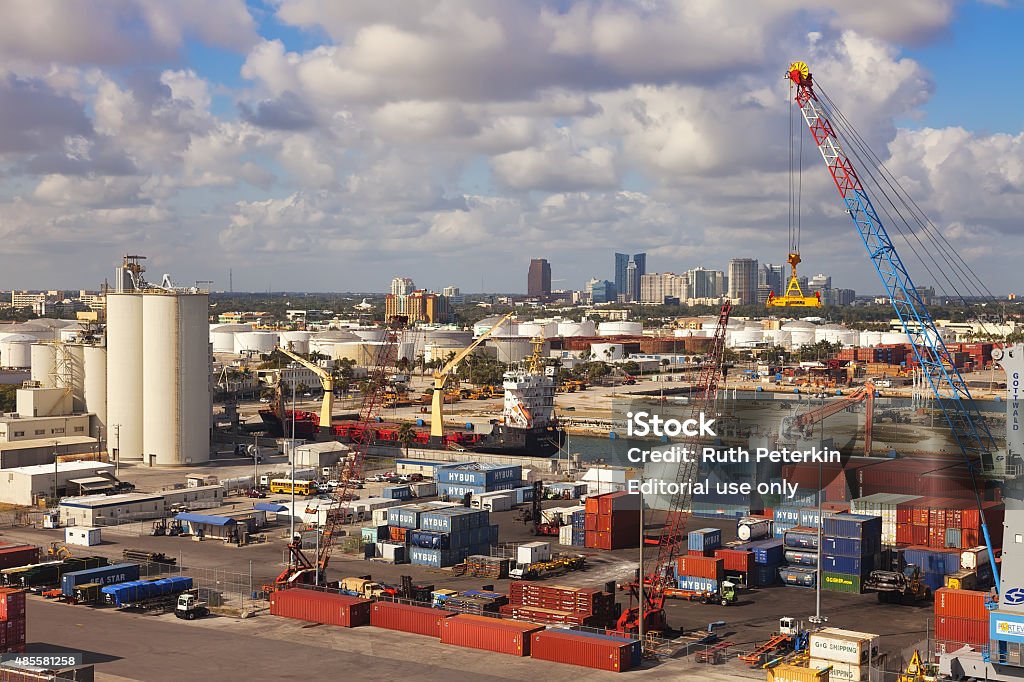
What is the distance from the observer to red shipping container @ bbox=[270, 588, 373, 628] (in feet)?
107

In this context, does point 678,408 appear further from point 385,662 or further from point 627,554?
point 385,662

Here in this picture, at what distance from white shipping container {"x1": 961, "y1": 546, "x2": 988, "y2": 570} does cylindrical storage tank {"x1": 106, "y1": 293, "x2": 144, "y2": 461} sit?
47983 mm

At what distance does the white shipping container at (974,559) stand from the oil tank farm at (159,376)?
4466cm

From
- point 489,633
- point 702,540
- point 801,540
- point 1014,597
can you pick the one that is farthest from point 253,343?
point 1014,597

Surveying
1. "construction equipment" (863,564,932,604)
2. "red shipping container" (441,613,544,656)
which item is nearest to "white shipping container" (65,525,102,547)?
"red shipping container" (441,613,544,656)

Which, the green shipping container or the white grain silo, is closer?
the green shipping container

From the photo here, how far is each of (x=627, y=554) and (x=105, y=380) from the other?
40.8 m

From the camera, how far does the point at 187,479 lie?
197ft

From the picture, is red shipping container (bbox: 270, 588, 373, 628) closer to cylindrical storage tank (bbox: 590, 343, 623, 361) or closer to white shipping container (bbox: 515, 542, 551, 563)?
white shipping container (bbox: 515, 542, 551, 563)

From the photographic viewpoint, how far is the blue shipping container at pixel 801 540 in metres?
38.4

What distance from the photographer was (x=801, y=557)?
38.4m

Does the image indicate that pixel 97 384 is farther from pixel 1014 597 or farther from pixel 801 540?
pixel 1014 597

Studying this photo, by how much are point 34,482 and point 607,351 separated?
112 meters

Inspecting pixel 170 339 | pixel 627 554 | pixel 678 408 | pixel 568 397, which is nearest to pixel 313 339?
pixel 568 397
